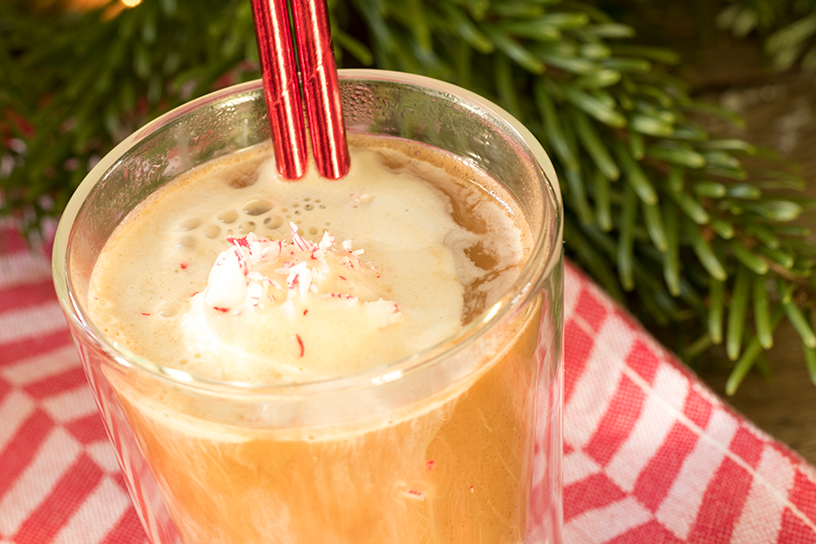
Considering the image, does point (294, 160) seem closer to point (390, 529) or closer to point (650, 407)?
point (390, 529)

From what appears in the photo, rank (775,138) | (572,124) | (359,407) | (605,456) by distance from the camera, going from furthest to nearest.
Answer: (775,138), (572,124), (605,456), (359,407)

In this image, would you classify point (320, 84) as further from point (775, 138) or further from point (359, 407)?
point (775, 138)

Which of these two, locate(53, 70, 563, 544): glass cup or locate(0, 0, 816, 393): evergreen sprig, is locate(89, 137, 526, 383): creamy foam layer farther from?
locate(0, 0, 816, 393): evergreen sprig

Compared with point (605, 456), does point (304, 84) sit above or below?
above

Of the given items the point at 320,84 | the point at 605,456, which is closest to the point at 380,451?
the point at 320,84

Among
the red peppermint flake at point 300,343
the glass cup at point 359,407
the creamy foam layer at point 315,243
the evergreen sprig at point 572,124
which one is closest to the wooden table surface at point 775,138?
the evergreen sprig at point 572,124

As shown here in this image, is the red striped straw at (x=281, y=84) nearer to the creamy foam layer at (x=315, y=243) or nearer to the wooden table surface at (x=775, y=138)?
the creamy foam layer at (x=315, y=243)
